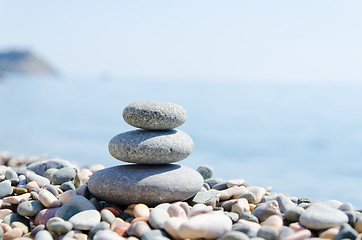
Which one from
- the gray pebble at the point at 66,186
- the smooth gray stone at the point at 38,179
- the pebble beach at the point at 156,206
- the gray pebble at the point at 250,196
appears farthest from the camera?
the smooth gray stone at the point at 38,179

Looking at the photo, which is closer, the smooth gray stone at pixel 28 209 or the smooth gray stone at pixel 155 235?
the smooth gray stone at pixel 155 235

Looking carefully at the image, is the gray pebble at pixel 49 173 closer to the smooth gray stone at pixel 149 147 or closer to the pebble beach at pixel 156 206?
the pebble beach at pixel 156 206

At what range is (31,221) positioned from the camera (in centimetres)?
445

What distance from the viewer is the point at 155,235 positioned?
364 centimetres

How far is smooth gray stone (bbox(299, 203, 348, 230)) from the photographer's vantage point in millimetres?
3715

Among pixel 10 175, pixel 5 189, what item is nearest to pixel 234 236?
pixel 5 189

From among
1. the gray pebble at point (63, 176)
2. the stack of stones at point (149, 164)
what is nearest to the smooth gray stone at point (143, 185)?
the stack of stones at point (149, 164)

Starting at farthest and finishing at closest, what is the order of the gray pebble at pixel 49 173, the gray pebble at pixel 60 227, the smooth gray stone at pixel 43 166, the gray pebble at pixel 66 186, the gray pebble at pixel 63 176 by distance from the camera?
the smooth gray stone at pixel 43 166
the gray pebble at pixel 49 173
the gray pebble at pixel 63 176
the gray pebble at pixel 66 186
the gray pebble at pixel 60 227

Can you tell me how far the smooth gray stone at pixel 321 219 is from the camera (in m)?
3.71

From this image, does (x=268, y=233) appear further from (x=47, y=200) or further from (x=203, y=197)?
(x=47, y=200)

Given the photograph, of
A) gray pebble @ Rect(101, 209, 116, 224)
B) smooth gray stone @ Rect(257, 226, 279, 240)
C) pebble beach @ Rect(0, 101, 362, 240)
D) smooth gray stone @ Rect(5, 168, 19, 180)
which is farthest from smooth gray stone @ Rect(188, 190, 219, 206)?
smooth gray stone @ Rect(5, 168, 19, 180)

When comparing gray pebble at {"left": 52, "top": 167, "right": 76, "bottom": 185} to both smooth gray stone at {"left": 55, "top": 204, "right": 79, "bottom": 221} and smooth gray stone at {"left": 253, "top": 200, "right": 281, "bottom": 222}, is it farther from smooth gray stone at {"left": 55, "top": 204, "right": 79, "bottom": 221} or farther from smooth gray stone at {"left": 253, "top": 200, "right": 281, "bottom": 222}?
smooth gray stone at {"left": 253, "top": 200, "right": 281, "bottom": 222}

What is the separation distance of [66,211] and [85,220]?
0.40 meters

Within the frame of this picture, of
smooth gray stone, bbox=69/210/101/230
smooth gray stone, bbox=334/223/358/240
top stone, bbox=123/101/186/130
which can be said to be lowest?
smooth gray stone, bbox=69/210/101/230
